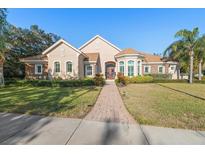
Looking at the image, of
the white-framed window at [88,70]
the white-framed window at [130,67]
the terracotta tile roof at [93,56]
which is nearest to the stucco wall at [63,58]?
the white-framed window at [88,70]

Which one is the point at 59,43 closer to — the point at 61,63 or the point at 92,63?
the point at 61,63

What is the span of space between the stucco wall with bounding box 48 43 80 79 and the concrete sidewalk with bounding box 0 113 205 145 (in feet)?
62.2

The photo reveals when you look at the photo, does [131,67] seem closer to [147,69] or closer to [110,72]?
[110,72]

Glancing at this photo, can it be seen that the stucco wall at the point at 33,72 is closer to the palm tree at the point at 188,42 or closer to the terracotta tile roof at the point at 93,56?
the terracotta tile roof at the point at 93,56

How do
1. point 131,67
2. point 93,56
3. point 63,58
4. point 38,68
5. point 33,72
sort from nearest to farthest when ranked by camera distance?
point 63,58 → point 131,67 → point 38,68 → point 33,72 → point 93,56

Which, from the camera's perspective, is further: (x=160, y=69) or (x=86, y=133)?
(x=160, y=69)

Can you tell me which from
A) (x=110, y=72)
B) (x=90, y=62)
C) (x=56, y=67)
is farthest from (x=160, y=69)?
(x=56, y=67)

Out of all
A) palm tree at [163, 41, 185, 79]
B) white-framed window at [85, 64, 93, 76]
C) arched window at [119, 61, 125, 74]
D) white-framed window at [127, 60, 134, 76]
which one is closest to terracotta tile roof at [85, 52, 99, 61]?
white-framed window at [85, 64, 93, 76]

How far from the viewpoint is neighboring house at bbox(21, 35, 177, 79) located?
969 inches

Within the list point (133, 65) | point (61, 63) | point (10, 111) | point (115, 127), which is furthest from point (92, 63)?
point (115, 127)

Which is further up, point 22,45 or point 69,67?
point 22,45

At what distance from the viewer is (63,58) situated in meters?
24.6

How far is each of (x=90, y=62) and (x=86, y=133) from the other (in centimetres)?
2244

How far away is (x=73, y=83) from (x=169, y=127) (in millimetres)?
15281
